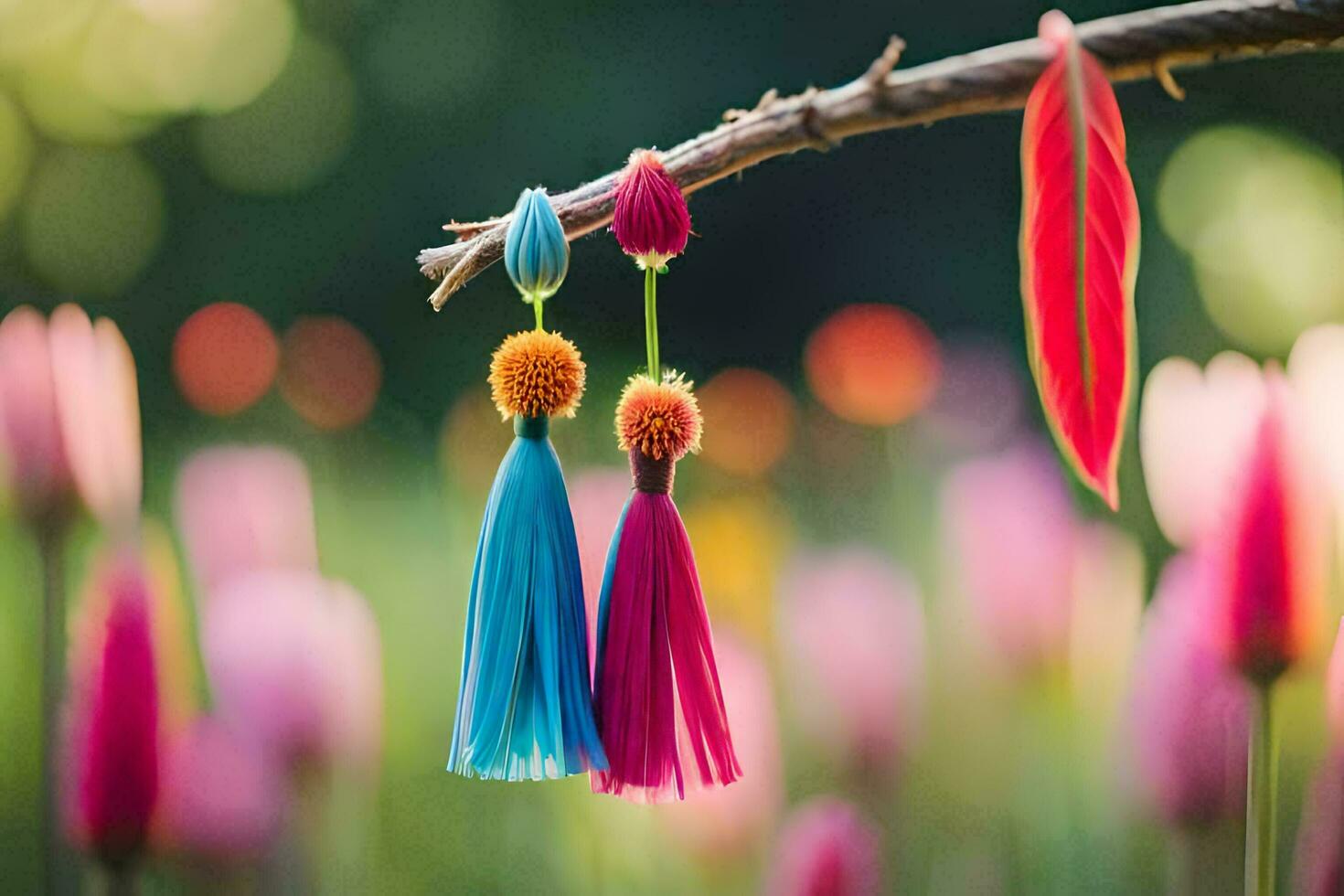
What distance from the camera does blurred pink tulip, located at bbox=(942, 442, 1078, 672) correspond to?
2.94ft

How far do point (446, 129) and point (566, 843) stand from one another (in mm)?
680

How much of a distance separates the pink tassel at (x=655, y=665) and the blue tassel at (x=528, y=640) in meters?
0.02

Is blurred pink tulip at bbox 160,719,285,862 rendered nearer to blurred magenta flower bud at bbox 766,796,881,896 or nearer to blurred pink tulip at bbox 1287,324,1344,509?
blurred magenta flower bud at bbox 766,796,881,896

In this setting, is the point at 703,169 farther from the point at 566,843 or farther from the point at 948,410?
the point at 566,843

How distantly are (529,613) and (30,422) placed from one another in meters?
0.60

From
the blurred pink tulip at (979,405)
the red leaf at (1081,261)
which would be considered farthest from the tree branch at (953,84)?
the blurred pink tulip at (979,405)

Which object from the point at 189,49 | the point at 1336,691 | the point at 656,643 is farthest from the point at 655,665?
the point at 189,49

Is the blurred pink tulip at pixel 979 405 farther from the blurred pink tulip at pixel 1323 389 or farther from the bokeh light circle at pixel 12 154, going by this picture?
the bokeh light circle at pixel 12 154

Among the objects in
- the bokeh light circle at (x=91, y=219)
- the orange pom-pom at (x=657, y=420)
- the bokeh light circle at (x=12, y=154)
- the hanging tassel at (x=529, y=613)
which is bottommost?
the hanging tassel at (x=529, y=613)

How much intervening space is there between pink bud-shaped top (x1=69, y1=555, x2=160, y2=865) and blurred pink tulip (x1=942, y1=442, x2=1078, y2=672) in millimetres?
775

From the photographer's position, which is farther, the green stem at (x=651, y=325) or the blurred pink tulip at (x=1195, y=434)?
the blurred pink tulip at (x=1195, y=434)

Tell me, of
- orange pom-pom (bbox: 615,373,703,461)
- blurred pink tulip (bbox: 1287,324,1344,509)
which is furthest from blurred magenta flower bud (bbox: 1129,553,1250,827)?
orange pom-pom (bbox: 615,373,703,461)

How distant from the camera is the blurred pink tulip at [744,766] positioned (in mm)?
916

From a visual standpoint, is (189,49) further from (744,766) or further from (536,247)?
(744,766)
